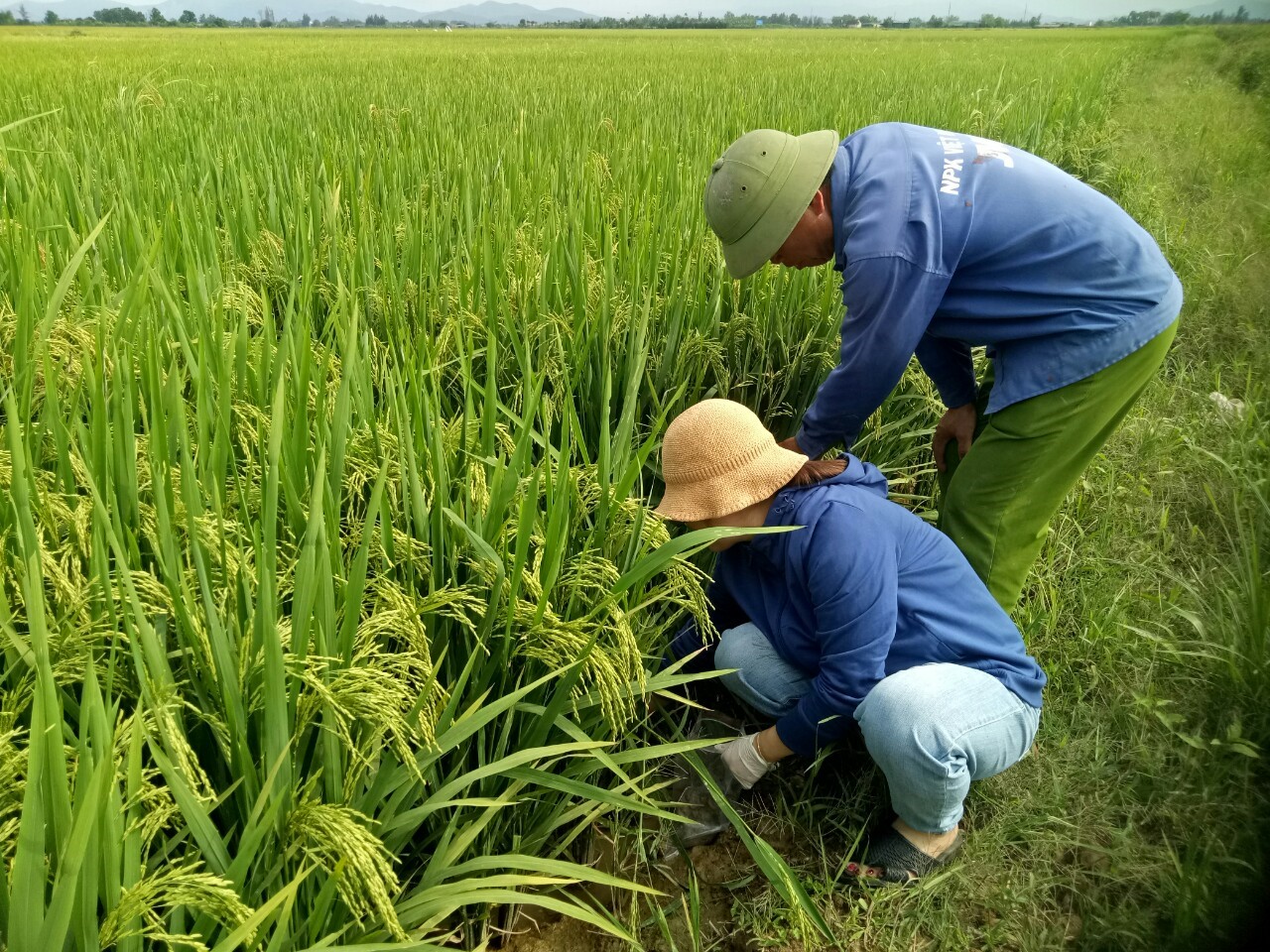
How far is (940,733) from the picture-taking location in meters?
1.47

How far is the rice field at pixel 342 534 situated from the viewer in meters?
0.90

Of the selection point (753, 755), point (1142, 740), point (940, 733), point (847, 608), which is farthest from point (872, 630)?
point (1142, 740)

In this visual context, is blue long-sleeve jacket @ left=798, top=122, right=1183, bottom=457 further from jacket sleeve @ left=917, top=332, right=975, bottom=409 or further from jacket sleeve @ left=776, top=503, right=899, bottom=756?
jacket sleeve @ left=776, top=503, right=899, bottom=756

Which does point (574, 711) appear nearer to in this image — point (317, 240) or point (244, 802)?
point (244, 802)

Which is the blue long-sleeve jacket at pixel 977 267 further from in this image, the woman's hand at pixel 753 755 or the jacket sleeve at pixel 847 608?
the woman's hand at pixel 753 755

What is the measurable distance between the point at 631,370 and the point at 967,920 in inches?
51.2

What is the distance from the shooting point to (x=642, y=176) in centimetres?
346

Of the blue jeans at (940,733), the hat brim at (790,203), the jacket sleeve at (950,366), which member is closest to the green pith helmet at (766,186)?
the hat brim at (790,203)

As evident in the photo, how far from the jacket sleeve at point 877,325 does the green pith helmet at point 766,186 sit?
0.19m

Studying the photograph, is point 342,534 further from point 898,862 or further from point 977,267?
point 977,267

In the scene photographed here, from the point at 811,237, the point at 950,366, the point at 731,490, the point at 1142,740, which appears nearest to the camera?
the point at 731,490

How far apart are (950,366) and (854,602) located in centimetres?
107

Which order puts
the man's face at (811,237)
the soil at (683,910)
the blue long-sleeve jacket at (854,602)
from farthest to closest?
the man's face at (811,237) < the blue long-sleeve jacket at (854,602) < the soil at (683,910)

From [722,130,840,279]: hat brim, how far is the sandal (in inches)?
49.5
